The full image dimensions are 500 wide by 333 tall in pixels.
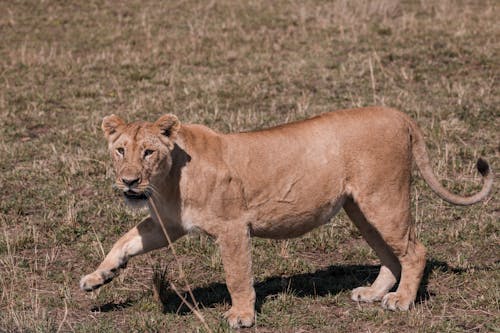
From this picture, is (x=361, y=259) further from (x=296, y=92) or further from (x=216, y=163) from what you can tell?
(x=296, y=92)

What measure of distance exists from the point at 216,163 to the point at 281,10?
458 inches

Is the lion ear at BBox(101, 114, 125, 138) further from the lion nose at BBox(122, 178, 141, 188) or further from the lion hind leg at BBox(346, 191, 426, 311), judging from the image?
the lion hind leg at BBox(346, 191, 426, 311)

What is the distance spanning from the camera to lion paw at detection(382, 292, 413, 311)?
240 inches

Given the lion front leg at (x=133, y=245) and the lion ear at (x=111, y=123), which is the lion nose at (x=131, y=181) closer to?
the lion ear at (x=111, y=123)

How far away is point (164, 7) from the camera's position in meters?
17.5

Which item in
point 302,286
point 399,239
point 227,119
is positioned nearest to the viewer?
point 399,239

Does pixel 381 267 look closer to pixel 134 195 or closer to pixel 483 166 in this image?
pixel 483 166

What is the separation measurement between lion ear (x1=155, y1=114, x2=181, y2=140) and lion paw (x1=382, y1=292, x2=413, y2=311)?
77.8 inches

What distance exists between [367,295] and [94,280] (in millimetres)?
2010

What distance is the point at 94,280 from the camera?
18.9 ft

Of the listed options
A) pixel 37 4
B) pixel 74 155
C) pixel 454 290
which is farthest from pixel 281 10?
pixel 454 290

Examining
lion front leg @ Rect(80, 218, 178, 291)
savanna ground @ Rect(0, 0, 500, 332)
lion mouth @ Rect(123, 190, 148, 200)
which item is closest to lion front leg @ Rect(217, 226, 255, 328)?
savanna ground @ Rect(0, 0, 500, 332)

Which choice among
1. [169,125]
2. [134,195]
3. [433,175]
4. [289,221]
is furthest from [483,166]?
[134,195]

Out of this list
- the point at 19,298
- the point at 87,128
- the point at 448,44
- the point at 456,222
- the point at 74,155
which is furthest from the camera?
the point at 448,44
